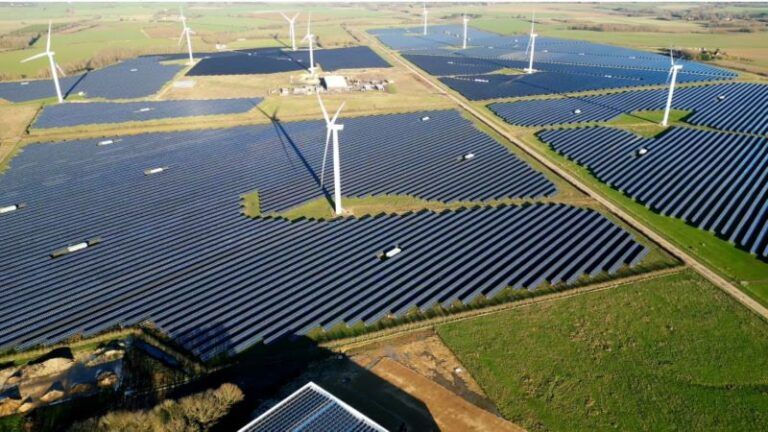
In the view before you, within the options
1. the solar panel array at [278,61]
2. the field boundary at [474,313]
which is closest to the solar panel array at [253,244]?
the field boundary at [474,313]

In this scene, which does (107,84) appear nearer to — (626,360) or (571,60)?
(626,360)

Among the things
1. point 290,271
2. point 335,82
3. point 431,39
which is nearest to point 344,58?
point 335,82

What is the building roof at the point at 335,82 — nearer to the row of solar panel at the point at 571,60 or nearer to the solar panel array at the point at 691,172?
the row of solar panel at the point at 571,60

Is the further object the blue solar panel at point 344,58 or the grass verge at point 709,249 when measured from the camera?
the blue solar panel at point 344,58

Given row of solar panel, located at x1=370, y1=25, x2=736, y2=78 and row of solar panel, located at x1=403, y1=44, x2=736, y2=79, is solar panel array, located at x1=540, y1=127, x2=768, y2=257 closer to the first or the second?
row of solar panel, located at x1=403, y1=44, x2=736, y2=79

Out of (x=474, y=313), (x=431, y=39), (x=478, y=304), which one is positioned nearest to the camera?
(x=474, y=313)

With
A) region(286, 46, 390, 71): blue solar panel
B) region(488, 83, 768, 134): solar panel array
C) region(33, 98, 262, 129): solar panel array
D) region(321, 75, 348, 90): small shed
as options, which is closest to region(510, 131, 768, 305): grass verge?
region(488, 83, 768, 134): solar panel array
